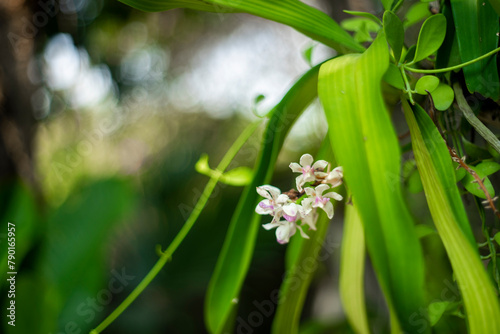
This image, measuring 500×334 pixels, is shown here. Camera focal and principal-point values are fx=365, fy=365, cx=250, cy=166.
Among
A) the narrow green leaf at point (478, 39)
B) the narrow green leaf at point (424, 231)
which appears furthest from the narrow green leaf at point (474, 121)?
the narrow green leaf at point (424, 231)

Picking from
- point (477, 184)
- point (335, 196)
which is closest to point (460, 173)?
point (477, 184)

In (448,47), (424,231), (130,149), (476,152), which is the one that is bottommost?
(130,149)

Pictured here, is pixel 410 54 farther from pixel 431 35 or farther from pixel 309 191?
pixel 309 191

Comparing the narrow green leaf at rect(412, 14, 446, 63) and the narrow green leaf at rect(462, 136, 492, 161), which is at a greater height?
the narrow green leaf at rect(412, 14, 446, 63)

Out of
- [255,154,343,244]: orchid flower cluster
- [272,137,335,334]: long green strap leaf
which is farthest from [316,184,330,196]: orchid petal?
[272,137,335,334]: long green strap leaf

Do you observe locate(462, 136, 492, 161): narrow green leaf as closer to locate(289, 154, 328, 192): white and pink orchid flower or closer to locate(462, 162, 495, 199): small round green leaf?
locate(462, 162, 495, 199): small round green leaf

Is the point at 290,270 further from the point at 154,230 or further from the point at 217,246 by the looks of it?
the point at 154,230
